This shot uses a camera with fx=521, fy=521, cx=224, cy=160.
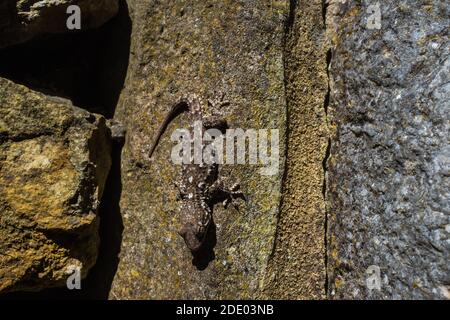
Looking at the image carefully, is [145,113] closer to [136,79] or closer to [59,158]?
[136,79]

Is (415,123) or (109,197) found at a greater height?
(415,123)

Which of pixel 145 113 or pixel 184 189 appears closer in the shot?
pixel 184 189

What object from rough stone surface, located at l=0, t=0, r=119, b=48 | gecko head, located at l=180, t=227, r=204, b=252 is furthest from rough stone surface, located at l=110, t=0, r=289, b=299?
rough stone surface, located at l=0, t=0, r=119, b=48

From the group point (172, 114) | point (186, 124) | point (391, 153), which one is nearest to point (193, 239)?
point (186, 124)
